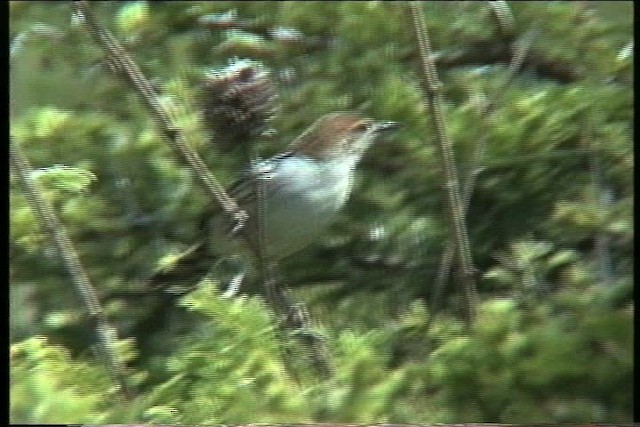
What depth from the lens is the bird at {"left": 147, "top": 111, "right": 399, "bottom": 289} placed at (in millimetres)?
730

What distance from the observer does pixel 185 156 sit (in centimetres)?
74

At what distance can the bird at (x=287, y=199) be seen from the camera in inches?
28.7

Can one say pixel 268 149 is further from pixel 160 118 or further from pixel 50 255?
pixel 50 255

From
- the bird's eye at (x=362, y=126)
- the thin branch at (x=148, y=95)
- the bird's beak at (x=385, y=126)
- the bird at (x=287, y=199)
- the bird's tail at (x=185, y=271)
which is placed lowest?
the bird's tail at (x=185, y=271)

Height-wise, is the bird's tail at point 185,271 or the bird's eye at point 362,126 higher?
the bird's eye at point 362,126

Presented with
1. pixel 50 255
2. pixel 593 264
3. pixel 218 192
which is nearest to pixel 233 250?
pixel 218 192

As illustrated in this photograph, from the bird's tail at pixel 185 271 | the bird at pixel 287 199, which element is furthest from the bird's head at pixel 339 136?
the bird's tail at pixel 185 271

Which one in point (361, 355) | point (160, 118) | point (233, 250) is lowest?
point (361, 355)

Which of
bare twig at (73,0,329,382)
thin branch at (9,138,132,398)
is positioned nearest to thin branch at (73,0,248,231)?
bare twig at (73,0,329,382)

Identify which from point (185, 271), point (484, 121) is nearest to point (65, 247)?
point (185, 271)

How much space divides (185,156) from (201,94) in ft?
0.18

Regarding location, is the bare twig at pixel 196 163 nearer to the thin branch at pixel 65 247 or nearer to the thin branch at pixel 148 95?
the thin branch at pixel 148 95

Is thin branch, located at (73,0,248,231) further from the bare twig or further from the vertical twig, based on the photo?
the vertical twig
